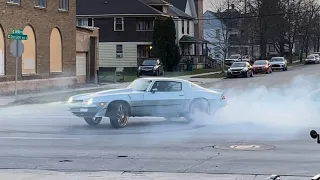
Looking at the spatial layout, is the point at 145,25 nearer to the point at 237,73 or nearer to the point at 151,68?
the point at 151,68

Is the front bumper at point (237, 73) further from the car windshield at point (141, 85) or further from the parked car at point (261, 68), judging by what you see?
the car windshield at point (141, 85)

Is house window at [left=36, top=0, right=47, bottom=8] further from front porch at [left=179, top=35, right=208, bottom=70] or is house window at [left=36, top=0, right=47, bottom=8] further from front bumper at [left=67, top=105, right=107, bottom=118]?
front porch at [left=179, top=35, right=208, bottom=70]

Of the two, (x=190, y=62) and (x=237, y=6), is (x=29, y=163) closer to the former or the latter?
(x=190, y=62)

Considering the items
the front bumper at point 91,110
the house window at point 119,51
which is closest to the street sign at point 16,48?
the front bumper at point 91,110

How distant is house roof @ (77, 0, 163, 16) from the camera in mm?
65062

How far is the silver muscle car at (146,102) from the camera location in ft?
53.9

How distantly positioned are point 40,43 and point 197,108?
21123 mm

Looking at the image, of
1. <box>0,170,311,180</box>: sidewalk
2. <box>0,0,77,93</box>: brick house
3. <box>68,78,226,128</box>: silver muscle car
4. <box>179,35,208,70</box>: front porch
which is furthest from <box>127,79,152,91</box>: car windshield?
<box>179,35,208,70</box>: front porch

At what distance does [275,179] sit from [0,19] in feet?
95.4

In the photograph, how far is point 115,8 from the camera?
65.7m

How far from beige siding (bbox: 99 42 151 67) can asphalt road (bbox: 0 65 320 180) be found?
4639 centimetres

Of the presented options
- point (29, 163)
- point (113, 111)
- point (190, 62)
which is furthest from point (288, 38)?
point (29, 163)

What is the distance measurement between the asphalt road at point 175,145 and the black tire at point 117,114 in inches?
10.6

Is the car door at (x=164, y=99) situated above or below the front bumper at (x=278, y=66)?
below
